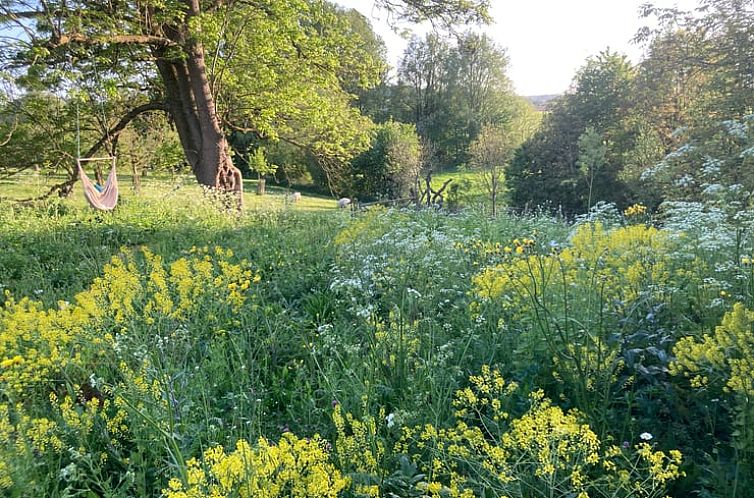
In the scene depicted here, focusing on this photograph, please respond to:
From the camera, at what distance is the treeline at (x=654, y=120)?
811 centimetres

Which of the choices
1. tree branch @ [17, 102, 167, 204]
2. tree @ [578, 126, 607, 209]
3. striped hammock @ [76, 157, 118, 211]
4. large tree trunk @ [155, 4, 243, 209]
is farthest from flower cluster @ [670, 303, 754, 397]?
tree branch @ [17, 102, 167, 204]

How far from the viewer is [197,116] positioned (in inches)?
405

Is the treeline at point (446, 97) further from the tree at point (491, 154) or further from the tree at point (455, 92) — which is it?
the tree at point (491, 154)

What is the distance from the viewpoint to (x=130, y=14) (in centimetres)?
920

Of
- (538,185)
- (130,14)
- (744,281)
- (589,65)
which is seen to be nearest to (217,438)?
(744,281)

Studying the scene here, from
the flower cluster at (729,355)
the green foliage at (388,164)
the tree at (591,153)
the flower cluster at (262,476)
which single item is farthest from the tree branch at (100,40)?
the green foliage at (388,164)

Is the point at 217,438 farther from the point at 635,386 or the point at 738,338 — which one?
the point at 738,338

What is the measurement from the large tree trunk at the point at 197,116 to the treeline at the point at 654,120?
274 inches

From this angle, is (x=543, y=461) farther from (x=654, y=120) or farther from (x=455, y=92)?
(x=455, y=92)

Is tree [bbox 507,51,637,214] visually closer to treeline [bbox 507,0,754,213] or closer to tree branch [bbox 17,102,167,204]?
treeline [bbox 507,0,754,213]

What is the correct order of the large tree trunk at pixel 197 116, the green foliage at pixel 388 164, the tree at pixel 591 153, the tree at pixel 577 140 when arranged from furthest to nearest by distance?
the green foliage at pixel 388 164 < the tree at pixel 577 140 < the large tree trunk at pixel 197 116 < the tree at pixel 591 153

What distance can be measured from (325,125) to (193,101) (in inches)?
125

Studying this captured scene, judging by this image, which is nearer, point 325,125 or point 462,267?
point 462,267

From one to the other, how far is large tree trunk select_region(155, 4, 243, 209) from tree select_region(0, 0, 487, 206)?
0.9 inches
